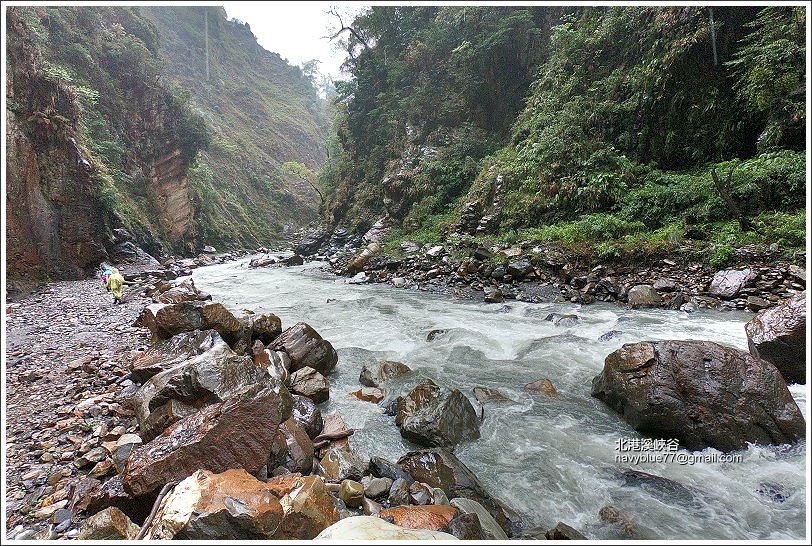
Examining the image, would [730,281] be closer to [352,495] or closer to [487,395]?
[487,395]

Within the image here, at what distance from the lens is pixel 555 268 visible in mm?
9789

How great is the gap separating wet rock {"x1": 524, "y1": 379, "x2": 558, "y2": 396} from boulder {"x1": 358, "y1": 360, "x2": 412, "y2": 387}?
1.72 meters

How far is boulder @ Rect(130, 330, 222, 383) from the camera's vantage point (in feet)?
13.7

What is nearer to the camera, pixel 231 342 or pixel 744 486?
pixel 744 486

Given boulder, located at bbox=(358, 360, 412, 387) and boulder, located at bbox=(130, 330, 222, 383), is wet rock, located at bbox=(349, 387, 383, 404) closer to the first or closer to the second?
boulder, located at bbox=(358, 360, 412, 387)

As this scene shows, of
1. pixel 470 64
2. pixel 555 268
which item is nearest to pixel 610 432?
pixel 555 268

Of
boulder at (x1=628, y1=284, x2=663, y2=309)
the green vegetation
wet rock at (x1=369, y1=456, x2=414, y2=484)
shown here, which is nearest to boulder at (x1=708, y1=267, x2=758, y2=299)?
the green vegetation

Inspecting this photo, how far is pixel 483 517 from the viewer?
259 centimetres

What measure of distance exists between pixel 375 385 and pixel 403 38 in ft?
81.5

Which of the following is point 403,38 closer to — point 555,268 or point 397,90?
point 397,90

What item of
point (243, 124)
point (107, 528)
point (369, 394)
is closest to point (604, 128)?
point (369, 394)

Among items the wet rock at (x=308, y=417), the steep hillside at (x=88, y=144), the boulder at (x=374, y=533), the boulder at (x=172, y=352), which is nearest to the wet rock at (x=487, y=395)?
the wet rock at (x=308, y=417)

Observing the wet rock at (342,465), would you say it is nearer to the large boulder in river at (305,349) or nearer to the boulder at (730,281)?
the large boulder in river at (305,349)

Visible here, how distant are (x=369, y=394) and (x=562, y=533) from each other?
8.82 ft
